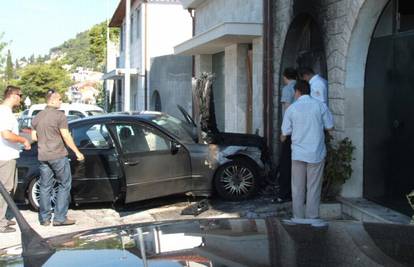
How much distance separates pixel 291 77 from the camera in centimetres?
889

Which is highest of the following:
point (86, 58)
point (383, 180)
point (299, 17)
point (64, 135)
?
point (86, 58)

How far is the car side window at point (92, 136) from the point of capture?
910 centimetres

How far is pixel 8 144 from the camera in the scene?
25.5 feet

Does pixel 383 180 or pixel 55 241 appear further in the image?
pixel 383 180

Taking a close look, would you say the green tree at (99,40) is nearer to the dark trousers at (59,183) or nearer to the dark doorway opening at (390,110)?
the dark trousers at (59,183)

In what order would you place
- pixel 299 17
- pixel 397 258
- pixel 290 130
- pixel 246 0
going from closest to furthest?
pixel 397 258
pixel 290 130
pixel 299 17
pixel 246 0

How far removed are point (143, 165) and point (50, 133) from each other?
141 cm

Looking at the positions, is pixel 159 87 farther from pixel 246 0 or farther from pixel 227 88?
pixel 246 0

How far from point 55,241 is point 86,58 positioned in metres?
135

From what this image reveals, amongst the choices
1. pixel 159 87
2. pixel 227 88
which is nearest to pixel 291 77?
pixel 227 88

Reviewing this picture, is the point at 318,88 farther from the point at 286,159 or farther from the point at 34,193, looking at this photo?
the point at 34,193

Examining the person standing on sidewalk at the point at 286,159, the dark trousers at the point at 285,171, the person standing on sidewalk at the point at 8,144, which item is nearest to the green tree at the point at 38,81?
the person standing on sidewalk at the point at 286,159

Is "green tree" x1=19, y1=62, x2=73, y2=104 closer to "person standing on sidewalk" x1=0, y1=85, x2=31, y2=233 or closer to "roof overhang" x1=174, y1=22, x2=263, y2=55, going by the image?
"roof overhang" x1=174, y1=22, x2=263, y2=55

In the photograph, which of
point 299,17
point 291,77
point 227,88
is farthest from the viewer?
point 227,88
